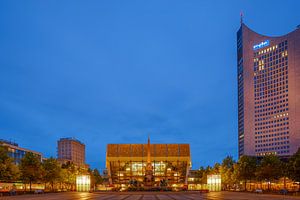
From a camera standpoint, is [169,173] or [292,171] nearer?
[292,171]

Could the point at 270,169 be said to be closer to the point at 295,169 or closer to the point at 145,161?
the point at 295,169

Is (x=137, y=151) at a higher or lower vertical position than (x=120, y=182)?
higher

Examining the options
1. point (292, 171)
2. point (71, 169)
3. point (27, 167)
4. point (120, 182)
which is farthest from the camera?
point (120, 182)

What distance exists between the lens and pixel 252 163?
93.8 metres

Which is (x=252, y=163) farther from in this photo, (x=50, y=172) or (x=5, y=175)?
(x=5, y=175)

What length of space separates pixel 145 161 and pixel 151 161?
4.76 meters

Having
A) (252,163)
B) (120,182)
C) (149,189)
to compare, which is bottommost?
(120,182)

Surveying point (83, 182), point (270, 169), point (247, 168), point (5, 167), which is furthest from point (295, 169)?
point (5, 167)

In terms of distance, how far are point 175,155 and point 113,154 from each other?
32.4 m

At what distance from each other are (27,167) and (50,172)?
10.7 meters

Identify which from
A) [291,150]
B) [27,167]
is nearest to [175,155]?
[291,150]

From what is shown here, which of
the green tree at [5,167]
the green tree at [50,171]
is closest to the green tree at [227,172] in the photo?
the green tree at [50,171]

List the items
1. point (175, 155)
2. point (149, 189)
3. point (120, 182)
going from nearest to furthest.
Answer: point (149, 189) < point (175, 155) < point (120, 182)

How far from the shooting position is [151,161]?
7441 inches
